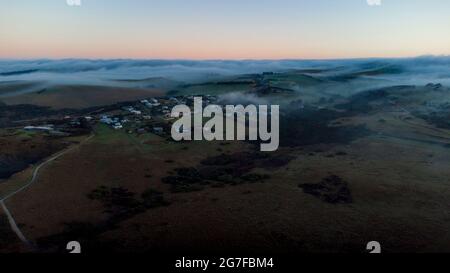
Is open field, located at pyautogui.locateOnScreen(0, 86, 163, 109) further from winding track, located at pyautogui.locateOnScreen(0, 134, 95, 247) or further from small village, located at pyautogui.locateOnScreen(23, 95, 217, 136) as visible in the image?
winding track, located at pyautogui.locateOnScreen(0, 134, 95, 247)

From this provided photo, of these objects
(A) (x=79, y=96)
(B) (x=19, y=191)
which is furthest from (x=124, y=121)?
(A) (x=79, y=96)

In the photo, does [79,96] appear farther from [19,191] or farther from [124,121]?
[19,191]

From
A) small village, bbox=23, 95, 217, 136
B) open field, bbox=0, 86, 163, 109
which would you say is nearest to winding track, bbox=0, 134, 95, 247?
small village, bbox=23, 95, 217, 136

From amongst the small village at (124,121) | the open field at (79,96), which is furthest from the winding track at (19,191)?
the open field at (79,96)

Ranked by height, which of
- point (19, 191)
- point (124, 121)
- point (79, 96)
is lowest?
point (19, 191)

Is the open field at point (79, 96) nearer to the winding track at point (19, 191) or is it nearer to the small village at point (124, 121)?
the small village at point (124, 121)

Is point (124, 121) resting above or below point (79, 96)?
below

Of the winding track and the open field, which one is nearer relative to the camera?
the winding track

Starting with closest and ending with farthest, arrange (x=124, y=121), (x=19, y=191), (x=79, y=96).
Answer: (x=19, y=191) < (x=124, y=121) < (x=79, y=96)

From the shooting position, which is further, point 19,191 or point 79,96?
point 79,96

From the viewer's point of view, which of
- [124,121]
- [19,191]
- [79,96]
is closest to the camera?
[19,191]

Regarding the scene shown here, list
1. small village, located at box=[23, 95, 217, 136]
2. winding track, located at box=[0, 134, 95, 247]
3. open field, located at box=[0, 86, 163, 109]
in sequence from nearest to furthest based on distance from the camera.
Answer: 1. winding track, located at box=[0, 134, 95, 247]
2. small village, located at box=[23, 95, 217, 136]
3. open field, located at box=[0, 86, 163, 109]

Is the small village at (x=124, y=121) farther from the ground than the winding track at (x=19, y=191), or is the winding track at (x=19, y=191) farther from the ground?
the small village at (x=124, y=121)
